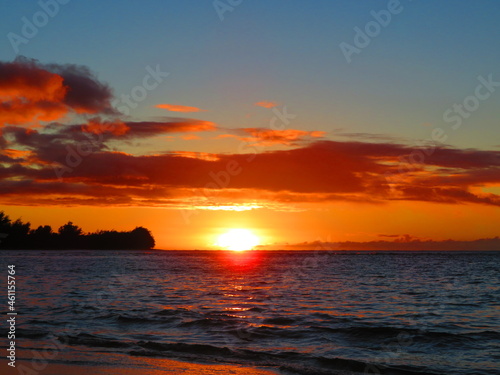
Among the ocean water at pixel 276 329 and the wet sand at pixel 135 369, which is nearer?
the wet sand at pixel 135 369

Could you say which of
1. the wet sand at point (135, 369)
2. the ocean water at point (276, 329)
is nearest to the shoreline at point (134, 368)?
the wet sand at point (135, 369)

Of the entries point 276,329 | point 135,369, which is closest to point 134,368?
point 135,369

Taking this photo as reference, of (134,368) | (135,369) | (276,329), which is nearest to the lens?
(135,369)

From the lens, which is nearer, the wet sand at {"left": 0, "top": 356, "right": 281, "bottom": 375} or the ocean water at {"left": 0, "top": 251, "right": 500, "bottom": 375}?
the wet sand at {"left": 0, "top": 356, "right": 281, "bottom": 375}

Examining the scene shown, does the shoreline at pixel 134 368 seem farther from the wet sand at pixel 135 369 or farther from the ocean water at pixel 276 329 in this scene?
the ocean water at pixel 276 329

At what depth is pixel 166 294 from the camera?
136ft

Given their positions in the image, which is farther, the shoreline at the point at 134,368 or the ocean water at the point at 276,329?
the ocean water at the point at 276,329

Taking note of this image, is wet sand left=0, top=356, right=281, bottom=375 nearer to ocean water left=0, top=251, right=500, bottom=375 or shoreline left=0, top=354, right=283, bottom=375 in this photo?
shoreline left=0, top=354, right=283, bottom=375

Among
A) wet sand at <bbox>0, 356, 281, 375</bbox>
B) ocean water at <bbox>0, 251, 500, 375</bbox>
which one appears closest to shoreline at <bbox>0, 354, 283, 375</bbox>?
wet sand at <bbox>0, 356, 281, 375</bbox>

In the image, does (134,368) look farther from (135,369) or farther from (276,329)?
(276,329)

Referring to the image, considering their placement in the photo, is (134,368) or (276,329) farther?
(276,329)

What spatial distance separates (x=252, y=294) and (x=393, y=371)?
2502 centimetres

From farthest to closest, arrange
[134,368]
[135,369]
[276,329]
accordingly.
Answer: [276,329]
[134,368]
[135,369]

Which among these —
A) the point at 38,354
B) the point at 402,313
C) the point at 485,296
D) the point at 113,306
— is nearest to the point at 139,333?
the point at 38,354
